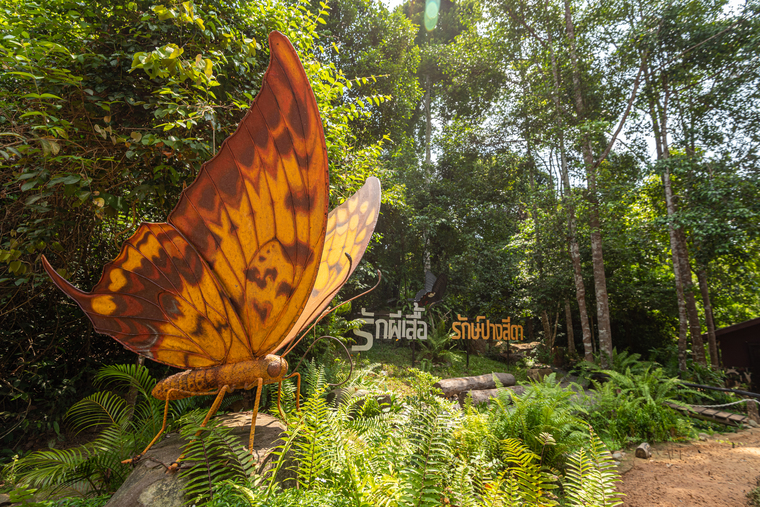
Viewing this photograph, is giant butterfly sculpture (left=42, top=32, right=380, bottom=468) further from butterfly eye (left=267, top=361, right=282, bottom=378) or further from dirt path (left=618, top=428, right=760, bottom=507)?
dirt path (left=618, top=428, right=760, bottom=507)

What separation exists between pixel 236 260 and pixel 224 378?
77 cm

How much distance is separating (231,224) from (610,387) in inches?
265

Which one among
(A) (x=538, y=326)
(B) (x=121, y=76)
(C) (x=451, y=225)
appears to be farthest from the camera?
(A) (x=538, y=326)

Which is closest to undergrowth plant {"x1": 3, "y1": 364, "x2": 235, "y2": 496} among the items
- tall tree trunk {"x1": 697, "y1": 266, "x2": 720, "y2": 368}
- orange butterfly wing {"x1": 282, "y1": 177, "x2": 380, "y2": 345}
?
orange butterfly wing {"x1": 282, "y1": 177, "x2": 380, "y2": 345}

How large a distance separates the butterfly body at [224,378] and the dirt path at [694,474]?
364cm

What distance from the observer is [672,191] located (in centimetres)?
734

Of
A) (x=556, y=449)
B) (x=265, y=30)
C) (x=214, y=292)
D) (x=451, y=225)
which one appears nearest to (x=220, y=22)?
(x=265, y=30)

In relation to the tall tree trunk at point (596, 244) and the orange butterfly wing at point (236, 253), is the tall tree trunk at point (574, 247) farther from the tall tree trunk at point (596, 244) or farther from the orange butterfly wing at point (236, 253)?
the orange butterfly wing at point (236, 253)

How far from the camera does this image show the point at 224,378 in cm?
185

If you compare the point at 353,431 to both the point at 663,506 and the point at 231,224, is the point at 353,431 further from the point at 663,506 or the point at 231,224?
the point at 663,506

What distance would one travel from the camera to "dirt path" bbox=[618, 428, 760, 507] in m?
2.91

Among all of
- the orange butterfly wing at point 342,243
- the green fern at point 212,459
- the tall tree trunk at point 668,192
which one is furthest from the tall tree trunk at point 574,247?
the green fern at point 212,459

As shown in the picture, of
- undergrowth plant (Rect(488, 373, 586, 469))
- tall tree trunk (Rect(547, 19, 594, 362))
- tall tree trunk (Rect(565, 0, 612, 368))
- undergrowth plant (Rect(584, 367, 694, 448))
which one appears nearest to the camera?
undergrowth plant (Rect(488, 373, 586, 469))

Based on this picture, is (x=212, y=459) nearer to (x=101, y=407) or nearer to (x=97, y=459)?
(x=97, y=459)
